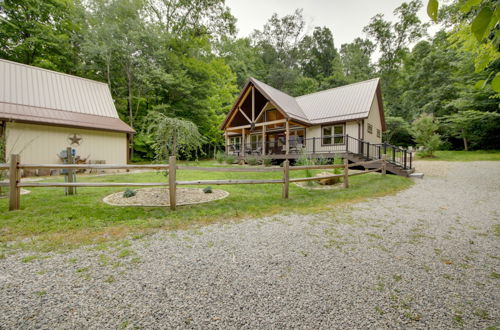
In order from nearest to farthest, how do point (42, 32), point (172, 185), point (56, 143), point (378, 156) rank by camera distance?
point (172, 185)
point (56, 143)
point (378, 156)
point (42, 32)

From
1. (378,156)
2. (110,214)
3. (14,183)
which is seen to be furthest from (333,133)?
(14,183)

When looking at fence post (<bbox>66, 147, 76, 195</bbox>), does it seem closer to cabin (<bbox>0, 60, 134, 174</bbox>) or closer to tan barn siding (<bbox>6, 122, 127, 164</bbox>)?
cabin (<bbox>0, 60, 134, 174</bbox>)

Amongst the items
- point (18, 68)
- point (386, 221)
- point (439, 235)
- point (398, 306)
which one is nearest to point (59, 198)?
point (398, 306)

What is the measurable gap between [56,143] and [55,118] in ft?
4.44

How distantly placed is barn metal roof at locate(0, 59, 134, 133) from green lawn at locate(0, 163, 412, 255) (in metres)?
6.77

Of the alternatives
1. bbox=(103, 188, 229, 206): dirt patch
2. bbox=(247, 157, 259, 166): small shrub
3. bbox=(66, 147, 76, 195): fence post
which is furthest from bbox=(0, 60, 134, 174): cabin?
bbox=(247, 157, 259, 166): small shrub

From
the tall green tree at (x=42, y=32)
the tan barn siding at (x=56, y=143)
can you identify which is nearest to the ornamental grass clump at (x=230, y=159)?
the tan barn siding at (x=56, y=143)

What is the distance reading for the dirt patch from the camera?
18.0 feet

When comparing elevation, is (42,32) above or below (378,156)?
above

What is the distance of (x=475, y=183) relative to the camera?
8.53m

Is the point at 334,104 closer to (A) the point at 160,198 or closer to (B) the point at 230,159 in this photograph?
(B) the point at 230,159

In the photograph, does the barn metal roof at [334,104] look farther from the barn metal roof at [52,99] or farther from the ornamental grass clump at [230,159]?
the barn metal roof at [52,99]

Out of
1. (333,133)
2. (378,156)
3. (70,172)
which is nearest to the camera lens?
(70,172)

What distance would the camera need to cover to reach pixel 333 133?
15141 millimetres
